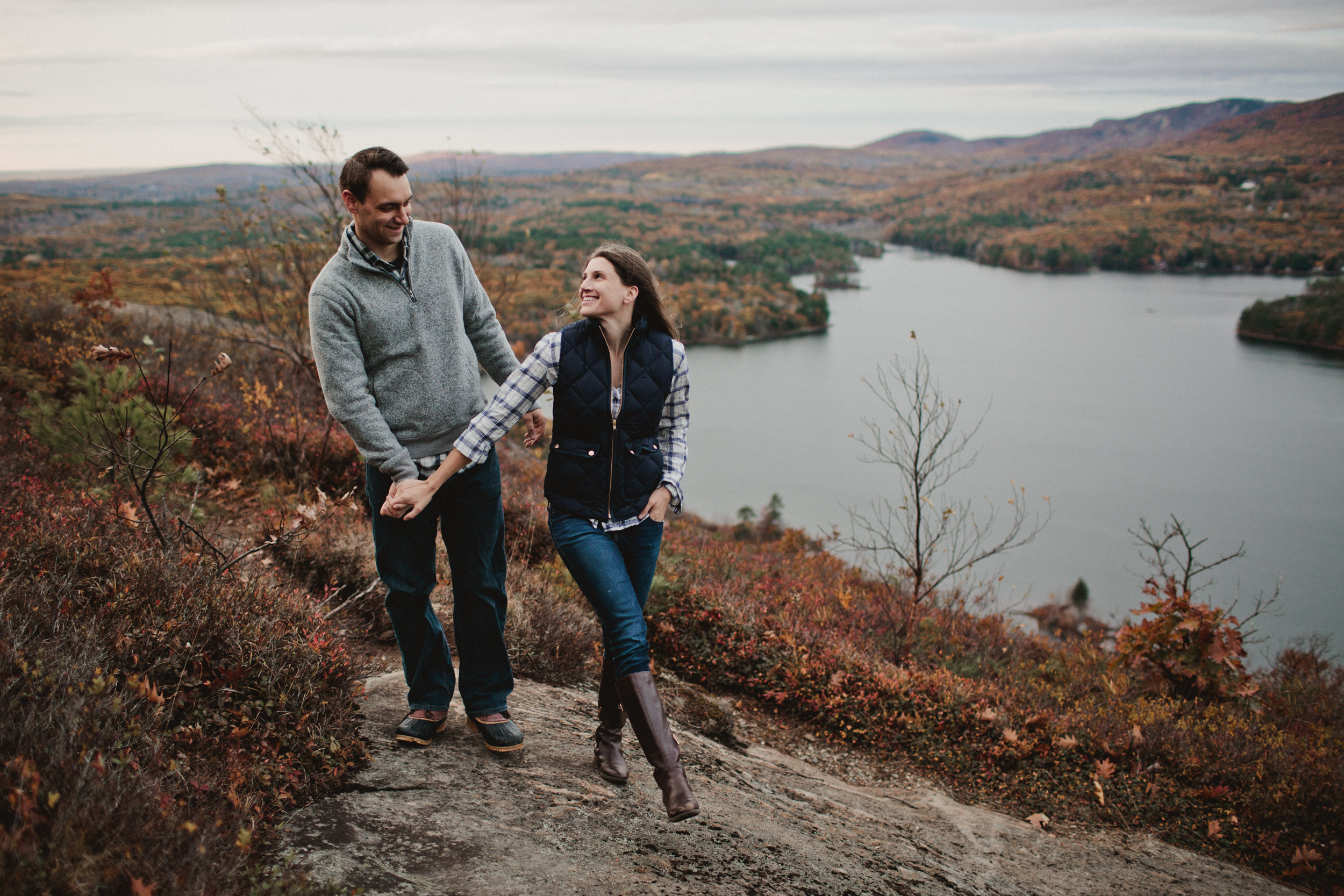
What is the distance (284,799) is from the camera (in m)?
2.08

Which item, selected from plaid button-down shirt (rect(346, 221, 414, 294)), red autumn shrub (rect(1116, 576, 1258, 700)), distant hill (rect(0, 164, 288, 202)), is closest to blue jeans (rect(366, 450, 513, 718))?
plaid button-down shirt (rect(346, 221, 414, 294))

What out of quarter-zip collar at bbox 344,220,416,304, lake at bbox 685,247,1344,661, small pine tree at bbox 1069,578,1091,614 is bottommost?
small pine tree at bbox 1069,578,1091,614

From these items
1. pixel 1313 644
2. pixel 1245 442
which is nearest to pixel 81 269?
pixel 1313 644

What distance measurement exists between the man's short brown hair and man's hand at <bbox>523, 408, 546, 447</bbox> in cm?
83

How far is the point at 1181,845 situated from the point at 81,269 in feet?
69.9

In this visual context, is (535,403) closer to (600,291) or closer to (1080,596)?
(600,291)

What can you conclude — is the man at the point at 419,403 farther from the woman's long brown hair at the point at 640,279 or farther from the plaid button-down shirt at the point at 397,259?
the woman's long brown hair at the point at 640,279

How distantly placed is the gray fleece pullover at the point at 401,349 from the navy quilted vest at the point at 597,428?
1.01 ft

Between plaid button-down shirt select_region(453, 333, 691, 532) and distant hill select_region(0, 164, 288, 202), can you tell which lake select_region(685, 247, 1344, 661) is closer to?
plaid button-down shirt select_region(453, 333, 691, 532)

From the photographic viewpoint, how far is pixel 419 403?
2291 mm

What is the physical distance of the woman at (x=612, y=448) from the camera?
228cm

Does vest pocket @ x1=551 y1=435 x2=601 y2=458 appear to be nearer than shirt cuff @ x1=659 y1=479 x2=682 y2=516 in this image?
Yes

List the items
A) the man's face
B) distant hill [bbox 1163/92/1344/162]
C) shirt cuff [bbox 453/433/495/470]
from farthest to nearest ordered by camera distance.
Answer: distant hill [bbox 1163/92/1344/162]
shirt cuff [bbox 453/433/495/470]
the man's face

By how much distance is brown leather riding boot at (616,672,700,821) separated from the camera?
87.4 inches
